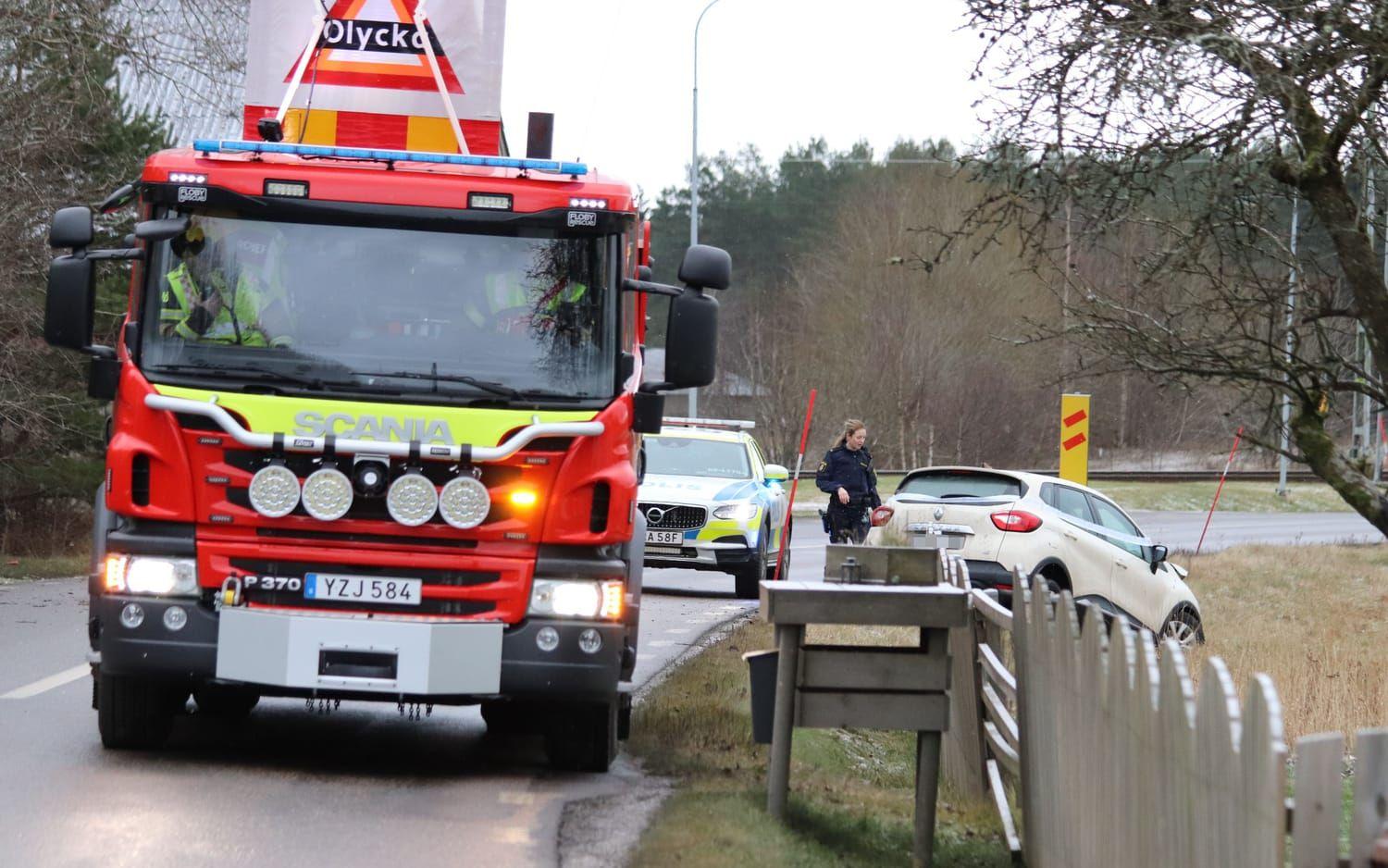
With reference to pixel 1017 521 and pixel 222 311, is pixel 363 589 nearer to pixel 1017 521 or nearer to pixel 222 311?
pixel 222 311

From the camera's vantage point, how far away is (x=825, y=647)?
283 inches

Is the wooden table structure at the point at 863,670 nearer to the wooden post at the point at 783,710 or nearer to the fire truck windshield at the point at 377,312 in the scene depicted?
the wooden post at the point at 783,710

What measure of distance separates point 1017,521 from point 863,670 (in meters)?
9.96

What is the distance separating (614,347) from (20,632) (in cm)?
730

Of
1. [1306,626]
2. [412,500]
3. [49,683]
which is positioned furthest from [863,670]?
[1306,626]

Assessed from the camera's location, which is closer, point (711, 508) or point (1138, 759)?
point (1138, 759)

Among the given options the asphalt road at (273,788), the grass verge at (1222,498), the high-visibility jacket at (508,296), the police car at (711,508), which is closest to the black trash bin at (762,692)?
the asphalt road at (273,788)

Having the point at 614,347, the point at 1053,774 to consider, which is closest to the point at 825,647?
the point at 1053,774

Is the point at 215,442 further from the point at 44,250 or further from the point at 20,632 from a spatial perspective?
the point at 44,250

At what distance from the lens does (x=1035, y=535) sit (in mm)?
16938

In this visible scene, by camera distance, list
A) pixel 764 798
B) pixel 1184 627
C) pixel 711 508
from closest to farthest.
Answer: pixel 764 798, pixel 1184 627, pixel 711 508

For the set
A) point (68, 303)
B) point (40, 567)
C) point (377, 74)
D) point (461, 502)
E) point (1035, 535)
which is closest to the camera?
point (461, 502)

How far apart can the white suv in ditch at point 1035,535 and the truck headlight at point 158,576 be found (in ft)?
32.4

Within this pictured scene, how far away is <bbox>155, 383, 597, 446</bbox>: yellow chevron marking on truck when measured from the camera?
7789 millimetres
